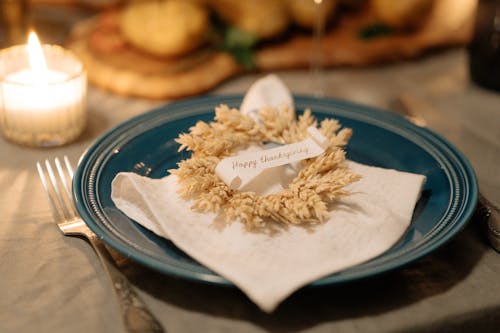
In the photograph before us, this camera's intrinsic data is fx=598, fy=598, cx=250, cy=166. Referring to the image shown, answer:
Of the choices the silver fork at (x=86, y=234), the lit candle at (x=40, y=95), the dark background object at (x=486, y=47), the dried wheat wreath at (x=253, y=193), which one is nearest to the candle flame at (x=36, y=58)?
the lit candle at (x=40, y=95)

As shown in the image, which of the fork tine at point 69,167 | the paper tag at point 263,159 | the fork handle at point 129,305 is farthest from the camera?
the fork tine at point 69,167

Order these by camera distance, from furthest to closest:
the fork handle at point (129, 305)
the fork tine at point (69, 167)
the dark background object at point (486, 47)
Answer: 1. the dark background object at point (486, 47)
2. the fork tine at point (69, 167)
3. the fork handle at point (129, 305)

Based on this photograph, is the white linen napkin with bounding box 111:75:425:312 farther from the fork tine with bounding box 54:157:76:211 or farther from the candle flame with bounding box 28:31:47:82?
the candle flame with bounding box 28:31:47:82

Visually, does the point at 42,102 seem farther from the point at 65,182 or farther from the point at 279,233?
the point at 279,233

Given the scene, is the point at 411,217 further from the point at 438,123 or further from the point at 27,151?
the point at 27,151

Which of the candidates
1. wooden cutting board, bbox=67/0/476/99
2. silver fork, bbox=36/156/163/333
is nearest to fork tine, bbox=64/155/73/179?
silver fork, bbox=36/156/163/333

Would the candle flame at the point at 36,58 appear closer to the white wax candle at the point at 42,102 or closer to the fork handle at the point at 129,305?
the white wax candle at the point at 42,102
